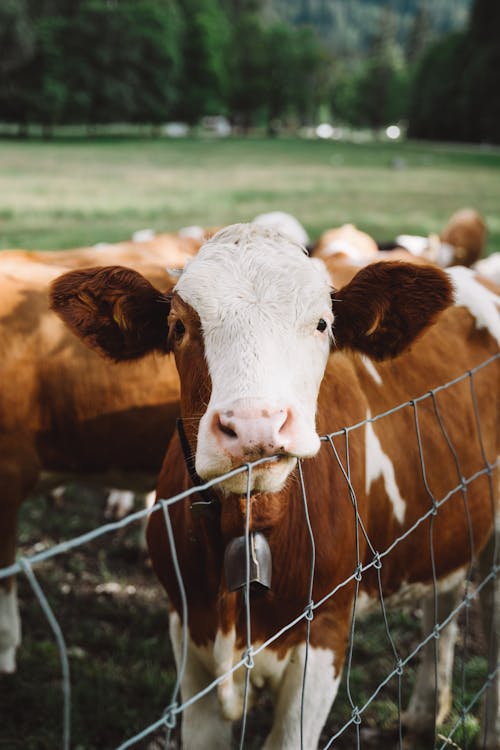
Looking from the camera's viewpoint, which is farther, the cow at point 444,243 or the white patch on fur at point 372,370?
the cow at point 444,243

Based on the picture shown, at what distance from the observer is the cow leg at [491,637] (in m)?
3.43

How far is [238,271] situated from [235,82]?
255ft

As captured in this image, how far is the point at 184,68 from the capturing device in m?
67.4

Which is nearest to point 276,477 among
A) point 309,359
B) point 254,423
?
point 254,423

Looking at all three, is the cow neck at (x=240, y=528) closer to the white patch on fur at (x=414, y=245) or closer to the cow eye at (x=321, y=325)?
the cow eye at (x=321, y=325)

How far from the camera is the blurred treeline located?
5409 cm

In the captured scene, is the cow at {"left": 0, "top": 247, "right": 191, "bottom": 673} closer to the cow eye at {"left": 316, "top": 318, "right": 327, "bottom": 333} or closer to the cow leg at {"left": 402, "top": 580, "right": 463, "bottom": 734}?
the cow leg at {"left": 402, "top": 580, "right": 463, "bottom": 734}

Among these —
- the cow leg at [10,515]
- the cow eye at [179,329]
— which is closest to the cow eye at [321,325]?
the cow eye at [179,329]

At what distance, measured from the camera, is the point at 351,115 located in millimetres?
101500

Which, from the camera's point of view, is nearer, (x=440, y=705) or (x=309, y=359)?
(x=309, y=359)

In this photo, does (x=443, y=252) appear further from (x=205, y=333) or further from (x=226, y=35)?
(x=226, y=35)

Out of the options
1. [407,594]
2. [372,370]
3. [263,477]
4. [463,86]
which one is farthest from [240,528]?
[463,86]

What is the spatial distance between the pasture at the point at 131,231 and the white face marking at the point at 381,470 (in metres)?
0.58

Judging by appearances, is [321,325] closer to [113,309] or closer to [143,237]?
[113,309]
